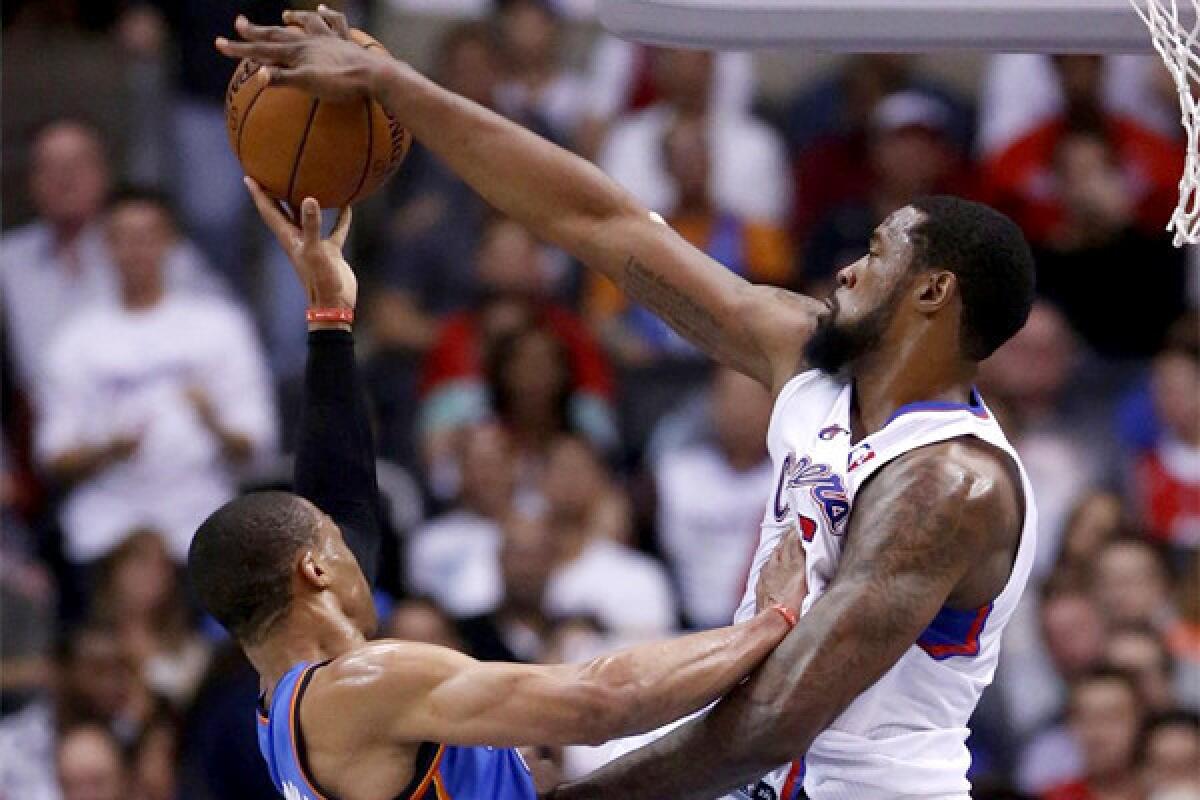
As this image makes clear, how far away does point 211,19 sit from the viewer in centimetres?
887

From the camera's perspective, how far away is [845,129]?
9.12m

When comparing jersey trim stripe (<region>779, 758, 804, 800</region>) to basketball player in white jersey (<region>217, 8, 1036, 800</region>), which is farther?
jersey trim stripe (<region>779, 758, 804, 800</region>)

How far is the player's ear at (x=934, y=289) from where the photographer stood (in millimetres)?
4414

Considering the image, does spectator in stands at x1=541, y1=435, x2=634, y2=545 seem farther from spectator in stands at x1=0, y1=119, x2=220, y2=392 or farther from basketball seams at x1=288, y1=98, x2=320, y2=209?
basketball seams at x1=288, y1=98, x2=320, y2=209

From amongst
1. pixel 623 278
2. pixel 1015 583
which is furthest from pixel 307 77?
pixel 1015 583

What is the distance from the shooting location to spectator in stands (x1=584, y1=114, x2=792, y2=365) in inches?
344

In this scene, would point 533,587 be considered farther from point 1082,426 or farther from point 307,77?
point 307,77

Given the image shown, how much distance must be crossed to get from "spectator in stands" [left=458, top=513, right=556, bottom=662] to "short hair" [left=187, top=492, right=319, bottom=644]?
115 inches

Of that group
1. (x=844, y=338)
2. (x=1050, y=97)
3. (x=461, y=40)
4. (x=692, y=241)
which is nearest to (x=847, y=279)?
(x=844, y=338)

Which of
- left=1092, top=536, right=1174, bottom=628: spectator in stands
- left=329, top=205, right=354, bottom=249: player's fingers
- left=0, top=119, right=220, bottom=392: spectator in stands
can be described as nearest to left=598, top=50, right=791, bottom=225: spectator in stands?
left=0, top=119, right=220, bottom=392: spectator in stands

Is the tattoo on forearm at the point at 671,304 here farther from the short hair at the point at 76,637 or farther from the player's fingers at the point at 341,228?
the short hair at the point at 76,637

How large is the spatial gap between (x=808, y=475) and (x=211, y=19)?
525 centimetres

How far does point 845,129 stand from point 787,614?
512 cm

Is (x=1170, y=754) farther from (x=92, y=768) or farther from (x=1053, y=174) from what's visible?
(x=92, y=768)
